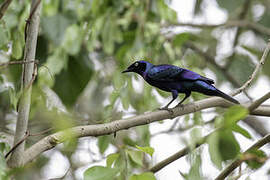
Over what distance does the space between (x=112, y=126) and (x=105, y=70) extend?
153 inches

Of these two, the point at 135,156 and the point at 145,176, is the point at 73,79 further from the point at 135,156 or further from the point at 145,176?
the point at 145,176

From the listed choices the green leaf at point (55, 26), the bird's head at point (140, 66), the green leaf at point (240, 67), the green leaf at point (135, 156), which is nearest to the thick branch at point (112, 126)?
the green leaf at point (135, 156)

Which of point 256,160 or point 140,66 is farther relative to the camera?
point 140,66

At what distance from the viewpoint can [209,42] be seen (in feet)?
26.9

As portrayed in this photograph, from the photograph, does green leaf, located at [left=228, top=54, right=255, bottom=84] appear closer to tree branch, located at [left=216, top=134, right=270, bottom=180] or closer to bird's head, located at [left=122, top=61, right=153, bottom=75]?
bird's head, located at [left=122, top=61, right=153, bottom=75]

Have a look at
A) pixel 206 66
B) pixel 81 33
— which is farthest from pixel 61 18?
pixel 206 66

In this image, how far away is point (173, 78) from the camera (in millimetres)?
4633

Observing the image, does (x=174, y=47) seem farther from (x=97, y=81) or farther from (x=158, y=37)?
(x=97, y=81)

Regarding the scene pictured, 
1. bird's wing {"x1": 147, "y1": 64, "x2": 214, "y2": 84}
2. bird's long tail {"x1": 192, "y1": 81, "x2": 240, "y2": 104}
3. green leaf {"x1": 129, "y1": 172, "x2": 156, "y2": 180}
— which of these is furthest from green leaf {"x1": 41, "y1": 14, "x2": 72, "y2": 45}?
green leaf {"x1": 129, "y1": 172, "x2": 156, "y2": 180}

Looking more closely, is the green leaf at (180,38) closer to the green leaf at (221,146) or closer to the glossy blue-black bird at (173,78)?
the glossy blue-black bird at (173,78)

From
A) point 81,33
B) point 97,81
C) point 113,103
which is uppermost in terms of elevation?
point 81,33

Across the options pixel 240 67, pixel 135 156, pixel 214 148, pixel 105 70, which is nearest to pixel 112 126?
pixel 135 156

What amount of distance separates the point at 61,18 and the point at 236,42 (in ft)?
11.3

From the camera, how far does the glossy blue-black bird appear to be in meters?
4.32
